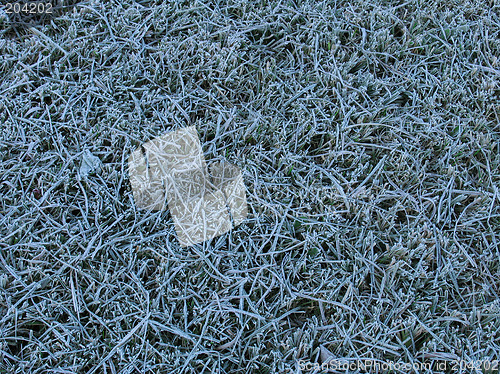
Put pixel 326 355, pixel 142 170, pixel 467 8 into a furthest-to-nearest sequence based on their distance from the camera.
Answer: pixel 467 8 → pixel 142 170 → pixel 326 355

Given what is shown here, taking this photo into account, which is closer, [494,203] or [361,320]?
[361,320]

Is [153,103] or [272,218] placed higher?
[153,103]

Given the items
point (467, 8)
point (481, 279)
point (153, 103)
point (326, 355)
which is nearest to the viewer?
point (326, 355)

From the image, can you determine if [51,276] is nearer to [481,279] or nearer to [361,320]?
[361,320]

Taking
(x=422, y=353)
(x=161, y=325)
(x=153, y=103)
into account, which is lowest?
(x=422, y=353)

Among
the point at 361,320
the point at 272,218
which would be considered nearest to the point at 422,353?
the point at 361,320

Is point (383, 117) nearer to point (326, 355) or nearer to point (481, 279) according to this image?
point (481, 279)
